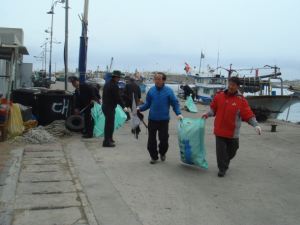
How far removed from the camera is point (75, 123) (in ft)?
29.1

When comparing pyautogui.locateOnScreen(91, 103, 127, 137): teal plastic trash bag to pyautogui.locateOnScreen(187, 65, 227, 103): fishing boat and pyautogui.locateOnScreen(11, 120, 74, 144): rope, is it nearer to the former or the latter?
pyautogui.locateOnScreen(11, 120, 74, 144): rope

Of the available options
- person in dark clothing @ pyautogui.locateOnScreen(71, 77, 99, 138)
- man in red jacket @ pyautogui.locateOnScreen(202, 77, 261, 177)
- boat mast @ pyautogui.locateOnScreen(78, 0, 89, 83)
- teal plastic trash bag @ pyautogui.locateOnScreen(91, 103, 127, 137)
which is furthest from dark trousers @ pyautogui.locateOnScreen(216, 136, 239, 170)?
boat mast @ pyautogui.locateOnScreen(78, 0, 89, 83)

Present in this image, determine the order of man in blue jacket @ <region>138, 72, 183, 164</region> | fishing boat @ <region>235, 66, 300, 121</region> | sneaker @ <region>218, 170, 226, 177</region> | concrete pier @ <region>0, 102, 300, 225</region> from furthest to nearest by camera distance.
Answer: fishing boat @ <region>235, 66, 300, 121</region>
man in blue jacket @ <region>138, 72, 183, 164</region>
sneaker @ <region>218, 170, 226, 177</region>
concrete pier @ <region>0, 102, 300, 225</region>

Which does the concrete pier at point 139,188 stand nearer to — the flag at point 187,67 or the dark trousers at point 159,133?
the dark trousers at point 159,133

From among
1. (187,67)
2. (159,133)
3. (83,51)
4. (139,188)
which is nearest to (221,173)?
(159,133)

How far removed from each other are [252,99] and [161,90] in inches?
432

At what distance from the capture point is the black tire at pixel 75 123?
8617 mm

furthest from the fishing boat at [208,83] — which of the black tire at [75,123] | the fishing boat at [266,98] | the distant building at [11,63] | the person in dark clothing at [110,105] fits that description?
the person in dark clothing at [110,105]

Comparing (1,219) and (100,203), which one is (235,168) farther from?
(1,219)

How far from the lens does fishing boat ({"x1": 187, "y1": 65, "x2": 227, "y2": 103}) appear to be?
33531 millimetres

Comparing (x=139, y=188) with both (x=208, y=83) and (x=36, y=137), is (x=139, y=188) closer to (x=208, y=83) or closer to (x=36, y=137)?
(x=36, y=137)

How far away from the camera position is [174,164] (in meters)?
6.18

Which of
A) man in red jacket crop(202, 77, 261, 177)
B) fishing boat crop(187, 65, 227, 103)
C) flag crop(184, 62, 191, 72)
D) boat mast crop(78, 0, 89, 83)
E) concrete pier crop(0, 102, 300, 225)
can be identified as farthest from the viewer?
flag crop(184, 62, 191, 72)

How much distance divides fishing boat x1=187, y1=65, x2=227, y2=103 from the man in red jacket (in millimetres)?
27531
